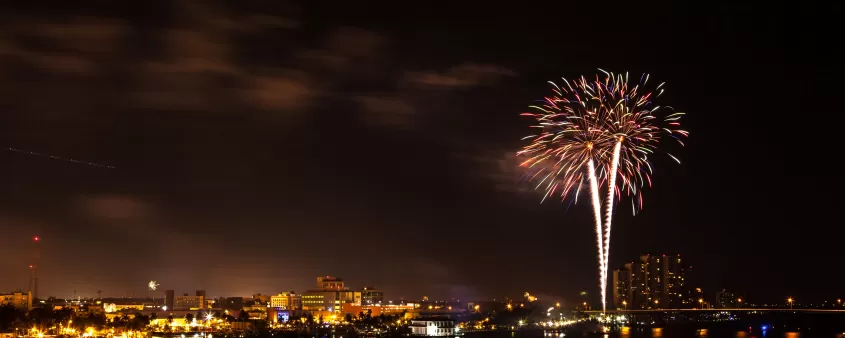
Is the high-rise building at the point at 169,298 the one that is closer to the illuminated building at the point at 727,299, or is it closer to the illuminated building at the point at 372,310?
the illuminated building at the point at 372,310

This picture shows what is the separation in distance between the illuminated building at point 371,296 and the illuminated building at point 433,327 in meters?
37.5

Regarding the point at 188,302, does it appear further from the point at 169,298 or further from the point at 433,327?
the point at 433,327

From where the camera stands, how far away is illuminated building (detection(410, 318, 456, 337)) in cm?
5881

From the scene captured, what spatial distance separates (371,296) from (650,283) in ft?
107

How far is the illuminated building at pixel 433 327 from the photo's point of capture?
193 feet

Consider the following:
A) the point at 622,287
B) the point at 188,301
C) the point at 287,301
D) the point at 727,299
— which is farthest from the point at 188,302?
the point at 727,299

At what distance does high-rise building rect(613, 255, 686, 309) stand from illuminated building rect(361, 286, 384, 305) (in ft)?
88.6

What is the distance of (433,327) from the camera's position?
2338 inches

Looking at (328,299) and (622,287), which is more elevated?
(622,287)

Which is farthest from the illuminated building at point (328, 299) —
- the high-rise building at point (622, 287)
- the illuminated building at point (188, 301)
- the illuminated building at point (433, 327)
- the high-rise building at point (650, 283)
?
the illuminated building at point (433, 327)

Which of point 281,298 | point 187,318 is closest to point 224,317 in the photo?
point 187,318

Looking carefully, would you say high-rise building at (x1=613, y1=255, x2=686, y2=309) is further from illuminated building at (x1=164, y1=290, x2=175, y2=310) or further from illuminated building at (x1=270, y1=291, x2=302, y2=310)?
illuminated building at (x1=164, y1=290, x2=175, y2=310)

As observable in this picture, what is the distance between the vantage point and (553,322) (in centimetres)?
8275

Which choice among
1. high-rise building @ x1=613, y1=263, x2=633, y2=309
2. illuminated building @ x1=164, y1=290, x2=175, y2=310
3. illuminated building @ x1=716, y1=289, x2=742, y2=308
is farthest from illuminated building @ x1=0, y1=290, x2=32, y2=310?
illuminated building @ x1=716, y1=289, x2=742, y2=308
